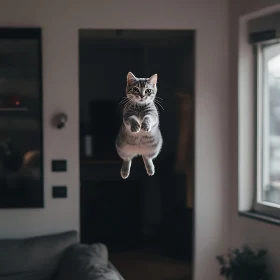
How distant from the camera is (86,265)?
2.86 metres

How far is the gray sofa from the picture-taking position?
3.10m

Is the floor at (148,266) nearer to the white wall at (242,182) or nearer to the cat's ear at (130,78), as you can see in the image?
the white wall at (242,182)

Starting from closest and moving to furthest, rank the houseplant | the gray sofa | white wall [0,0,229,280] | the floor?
→ the gray sofa, the houseplant, white wall [0,0,229,280], the floor

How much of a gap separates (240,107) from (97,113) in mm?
1428

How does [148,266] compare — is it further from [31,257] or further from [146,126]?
[146,126]

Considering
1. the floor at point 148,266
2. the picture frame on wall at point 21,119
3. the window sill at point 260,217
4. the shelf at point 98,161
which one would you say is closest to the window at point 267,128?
the window sill at point 260,217

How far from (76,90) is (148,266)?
5.28ft

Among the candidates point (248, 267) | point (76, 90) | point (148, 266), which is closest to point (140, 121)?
point (248, 267)

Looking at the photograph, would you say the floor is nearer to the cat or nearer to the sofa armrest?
the sofa armrest

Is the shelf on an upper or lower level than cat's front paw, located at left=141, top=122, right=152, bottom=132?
lower

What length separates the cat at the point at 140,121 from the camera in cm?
85

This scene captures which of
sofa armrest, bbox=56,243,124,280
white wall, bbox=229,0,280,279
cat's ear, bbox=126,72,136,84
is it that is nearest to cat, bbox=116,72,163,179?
cat's ear, bbox=126,72,136,84

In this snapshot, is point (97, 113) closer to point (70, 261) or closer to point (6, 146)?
point (6, 146)

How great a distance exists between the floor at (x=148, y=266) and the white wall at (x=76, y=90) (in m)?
0.44
